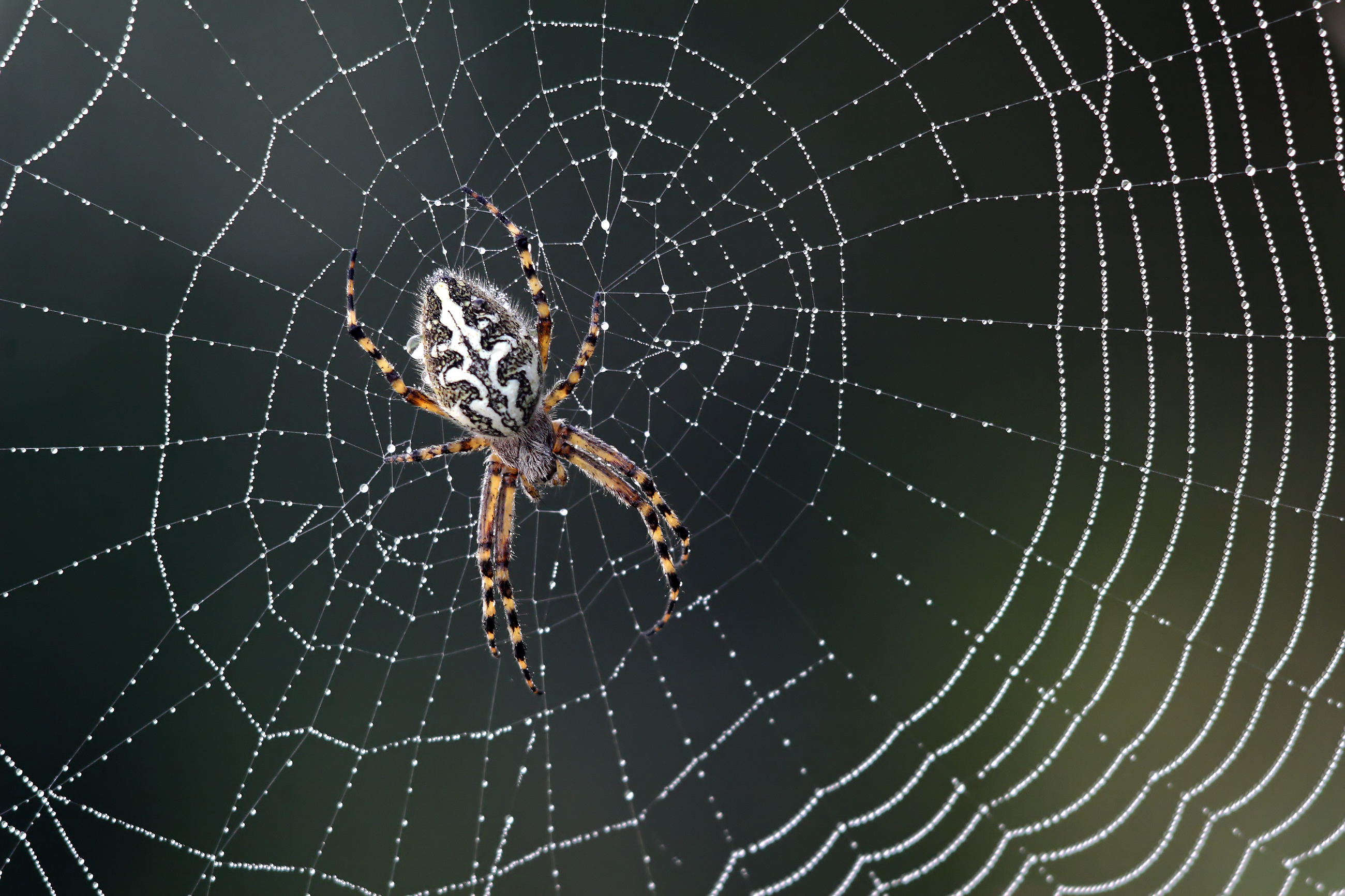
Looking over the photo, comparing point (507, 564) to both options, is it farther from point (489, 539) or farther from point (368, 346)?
point (368, 346)

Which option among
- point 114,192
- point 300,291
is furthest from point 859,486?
point 114,192

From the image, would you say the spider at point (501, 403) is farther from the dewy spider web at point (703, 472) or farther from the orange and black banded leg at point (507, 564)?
the dewy spider web at point (703, 472)

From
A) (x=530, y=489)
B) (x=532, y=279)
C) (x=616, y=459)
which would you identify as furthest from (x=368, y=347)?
(x=616, y=459)

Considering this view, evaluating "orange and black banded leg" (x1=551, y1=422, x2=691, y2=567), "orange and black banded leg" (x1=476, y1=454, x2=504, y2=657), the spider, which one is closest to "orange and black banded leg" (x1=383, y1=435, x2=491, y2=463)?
the spider

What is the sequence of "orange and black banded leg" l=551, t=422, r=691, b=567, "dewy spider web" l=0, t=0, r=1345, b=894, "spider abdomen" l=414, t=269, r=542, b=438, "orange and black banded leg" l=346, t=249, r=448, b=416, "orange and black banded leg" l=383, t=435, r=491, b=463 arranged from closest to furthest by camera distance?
"orange and black banded leg" l=346, t=249, r=448, b=416 < "spider abdomen" l=414, t=269, r=542, b=438 < "orange and black banded leg" l=383, t=435, r=491, b=463 < "orange and black banded leg" l=551, t=422, r=691, b=567 < "dewy spider web" l=0, t=0, r=1345, b=894

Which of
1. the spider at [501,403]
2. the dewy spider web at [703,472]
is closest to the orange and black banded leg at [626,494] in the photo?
the spider at [501,403]

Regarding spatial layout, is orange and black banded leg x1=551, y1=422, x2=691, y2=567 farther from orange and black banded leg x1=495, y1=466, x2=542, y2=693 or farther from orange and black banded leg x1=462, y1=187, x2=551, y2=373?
orange and black banded leg x1=462, y1=187, x2=551, y2=373

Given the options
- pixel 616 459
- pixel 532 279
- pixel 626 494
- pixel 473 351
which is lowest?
pixel 626 494

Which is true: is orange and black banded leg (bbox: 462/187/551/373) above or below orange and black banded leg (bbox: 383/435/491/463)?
above
